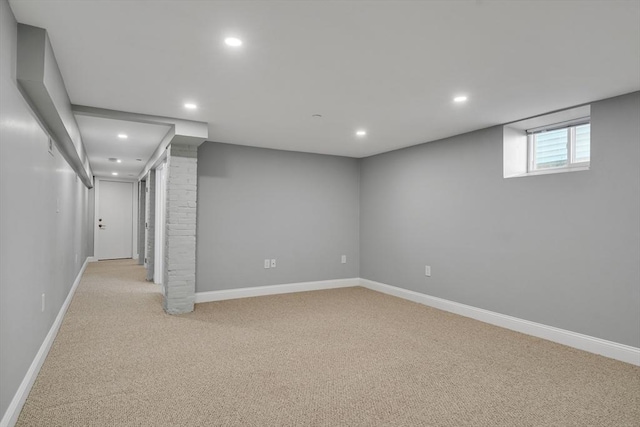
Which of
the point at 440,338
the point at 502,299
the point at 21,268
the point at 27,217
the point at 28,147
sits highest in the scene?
the point at 28,147

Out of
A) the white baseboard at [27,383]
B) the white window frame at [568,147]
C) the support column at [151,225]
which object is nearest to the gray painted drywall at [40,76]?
the white baseboard at [27,383]

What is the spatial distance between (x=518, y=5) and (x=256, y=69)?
178 cm

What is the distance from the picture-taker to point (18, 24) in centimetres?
215

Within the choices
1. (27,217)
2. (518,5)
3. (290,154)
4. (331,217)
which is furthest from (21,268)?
(331,217)

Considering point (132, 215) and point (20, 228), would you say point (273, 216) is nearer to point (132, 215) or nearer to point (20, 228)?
point (20, 228)

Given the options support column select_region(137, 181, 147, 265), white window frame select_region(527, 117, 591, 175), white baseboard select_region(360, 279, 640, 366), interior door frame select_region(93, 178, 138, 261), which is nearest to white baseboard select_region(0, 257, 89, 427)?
white baseboard select_region(360, 279, 640, 366)

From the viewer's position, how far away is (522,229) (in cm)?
398

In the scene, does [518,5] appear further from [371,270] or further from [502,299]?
[371,270]

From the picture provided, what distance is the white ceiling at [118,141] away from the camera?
4.38 meters

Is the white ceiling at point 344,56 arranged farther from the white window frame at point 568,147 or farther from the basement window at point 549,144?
the white window frame at point 568,147

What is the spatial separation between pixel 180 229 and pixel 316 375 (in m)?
2.73

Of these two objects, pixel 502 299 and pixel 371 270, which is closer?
pixel 502 299

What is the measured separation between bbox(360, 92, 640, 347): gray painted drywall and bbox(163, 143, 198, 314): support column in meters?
3.08

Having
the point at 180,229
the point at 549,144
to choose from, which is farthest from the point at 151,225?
the point at 549,144
